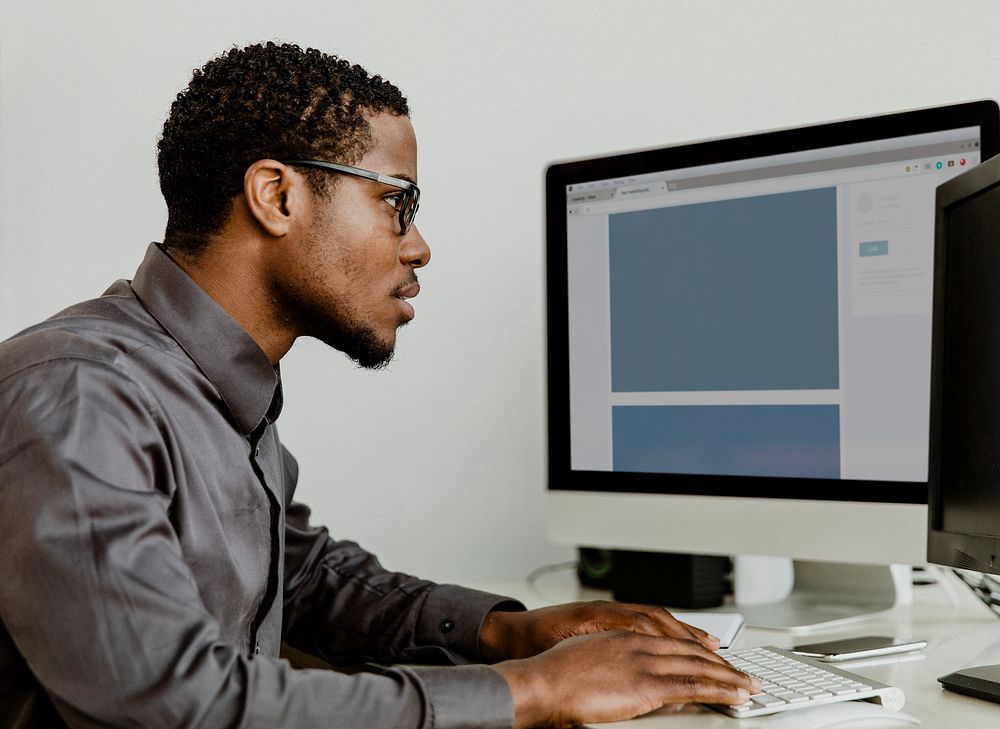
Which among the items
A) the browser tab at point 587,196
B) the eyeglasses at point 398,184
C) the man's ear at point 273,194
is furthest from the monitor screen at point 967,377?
the man's ear at point 273,194

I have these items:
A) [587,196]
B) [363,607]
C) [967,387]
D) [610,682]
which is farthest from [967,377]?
[363,607]

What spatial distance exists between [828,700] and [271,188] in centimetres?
68

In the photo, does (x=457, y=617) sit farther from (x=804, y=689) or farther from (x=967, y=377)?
(x=967, y=377)

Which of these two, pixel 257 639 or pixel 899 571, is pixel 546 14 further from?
pixel 257 639

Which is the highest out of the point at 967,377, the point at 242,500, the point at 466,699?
the point at 967,377

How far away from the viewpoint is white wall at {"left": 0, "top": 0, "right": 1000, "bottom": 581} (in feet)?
4.84

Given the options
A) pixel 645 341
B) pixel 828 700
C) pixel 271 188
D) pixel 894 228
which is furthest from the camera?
pixel 645 341

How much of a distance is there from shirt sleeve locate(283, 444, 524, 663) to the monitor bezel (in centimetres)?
28

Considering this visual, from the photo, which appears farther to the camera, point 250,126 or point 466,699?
point 250,126

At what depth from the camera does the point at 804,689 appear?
762mm

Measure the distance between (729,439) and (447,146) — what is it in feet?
2.44

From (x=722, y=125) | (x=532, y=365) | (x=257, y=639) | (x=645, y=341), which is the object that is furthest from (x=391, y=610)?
(x=722, y=125)

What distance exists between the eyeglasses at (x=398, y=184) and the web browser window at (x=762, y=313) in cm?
35

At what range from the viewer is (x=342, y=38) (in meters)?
1.57
